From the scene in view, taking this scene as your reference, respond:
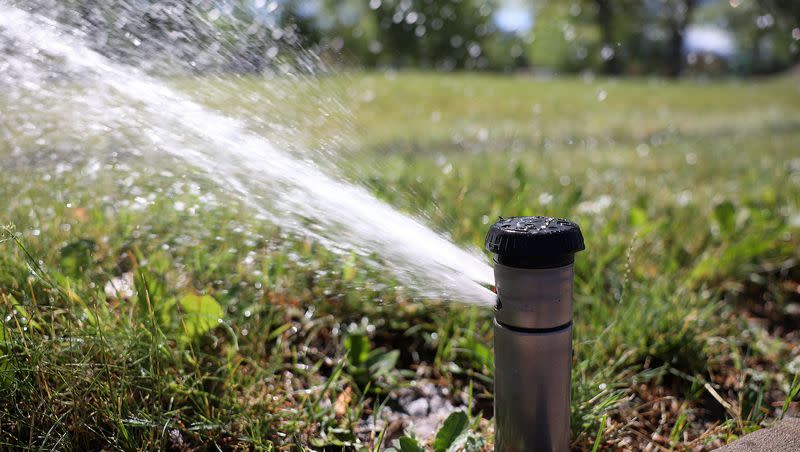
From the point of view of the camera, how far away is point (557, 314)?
1010 millimetres

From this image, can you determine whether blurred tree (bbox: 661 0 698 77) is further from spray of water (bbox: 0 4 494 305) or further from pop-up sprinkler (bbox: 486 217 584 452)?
pop-up sprinkler (bbox: 486 217 584 452)

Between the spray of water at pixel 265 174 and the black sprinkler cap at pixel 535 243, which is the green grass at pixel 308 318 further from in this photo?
the black sprinkler cap at pixel 535 243

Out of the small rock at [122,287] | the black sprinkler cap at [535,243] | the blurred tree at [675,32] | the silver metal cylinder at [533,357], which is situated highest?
the blurred tree at [675,32]

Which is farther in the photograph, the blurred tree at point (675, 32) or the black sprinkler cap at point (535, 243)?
the blurred tree at point (675, 32)

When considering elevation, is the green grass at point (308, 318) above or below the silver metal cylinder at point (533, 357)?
below

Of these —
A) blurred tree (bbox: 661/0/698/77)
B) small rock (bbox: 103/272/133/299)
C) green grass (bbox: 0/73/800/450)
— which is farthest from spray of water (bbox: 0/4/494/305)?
blurred tree (bbox: 661/0/698/77)

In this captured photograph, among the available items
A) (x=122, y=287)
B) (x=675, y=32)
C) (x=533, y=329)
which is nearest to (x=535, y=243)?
(x=533, y=329)

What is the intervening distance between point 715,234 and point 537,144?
275 centimetres

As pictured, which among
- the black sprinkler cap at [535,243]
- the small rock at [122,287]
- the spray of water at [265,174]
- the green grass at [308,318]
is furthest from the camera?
the small rock at [122,287]

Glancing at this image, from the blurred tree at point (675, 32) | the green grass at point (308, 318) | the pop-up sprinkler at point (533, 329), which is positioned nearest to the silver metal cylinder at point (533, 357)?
the pop-up sprinkler at point (533, 329)

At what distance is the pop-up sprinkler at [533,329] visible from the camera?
3.18ft

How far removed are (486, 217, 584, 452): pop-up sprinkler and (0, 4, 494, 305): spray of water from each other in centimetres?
19

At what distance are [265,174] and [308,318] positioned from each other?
0.39m

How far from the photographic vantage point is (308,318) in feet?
5.59
